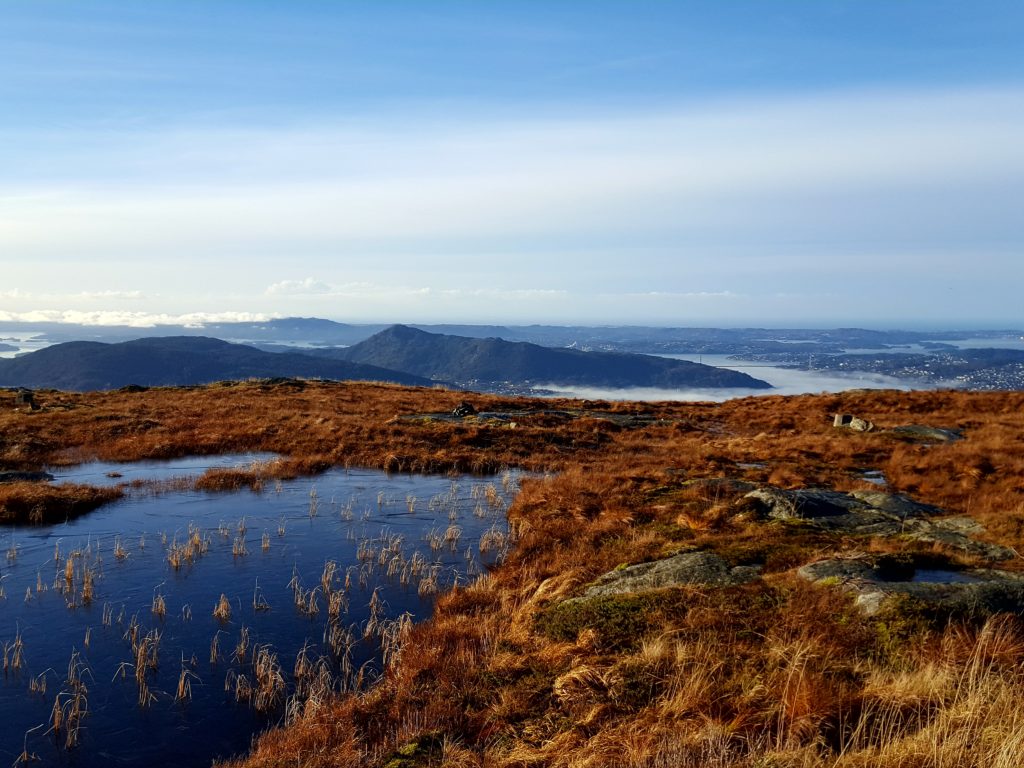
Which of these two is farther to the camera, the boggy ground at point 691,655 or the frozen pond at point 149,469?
the frozen pond at point 149,469

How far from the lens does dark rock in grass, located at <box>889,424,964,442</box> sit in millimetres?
37875

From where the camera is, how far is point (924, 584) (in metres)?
11.4

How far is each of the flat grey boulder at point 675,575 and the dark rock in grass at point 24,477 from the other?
2489cm

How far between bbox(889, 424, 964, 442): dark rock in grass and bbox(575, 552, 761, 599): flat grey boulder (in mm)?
30379

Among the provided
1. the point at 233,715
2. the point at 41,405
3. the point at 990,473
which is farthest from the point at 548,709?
the point at 41,405

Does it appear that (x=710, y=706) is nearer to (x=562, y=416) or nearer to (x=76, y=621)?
(x=76, y=621)

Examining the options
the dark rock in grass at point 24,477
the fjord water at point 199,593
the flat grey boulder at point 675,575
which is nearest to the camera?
the fjord water at point 199,593

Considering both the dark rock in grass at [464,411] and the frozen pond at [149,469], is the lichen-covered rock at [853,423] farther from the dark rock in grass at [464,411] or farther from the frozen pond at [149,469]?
the frozen pond at [149,469]

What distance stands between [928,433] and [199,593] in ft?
131

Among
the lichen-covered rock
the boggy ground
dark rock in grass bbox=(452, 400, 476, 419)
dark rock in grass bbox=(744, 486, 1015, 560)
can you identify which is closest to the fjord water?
the boggy ground

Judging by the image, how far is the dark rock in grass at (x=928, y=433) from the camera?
37.9 metres

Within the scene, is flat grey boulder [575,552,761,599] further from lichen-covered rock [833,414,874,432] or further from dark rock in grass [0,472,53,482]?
lichen-covered rock [833,414,874,432]

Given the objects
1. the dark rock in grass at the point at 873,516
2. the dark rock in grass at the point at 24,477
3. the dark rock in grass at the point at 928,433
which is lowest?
the dark rock in grass at the point at 24,477

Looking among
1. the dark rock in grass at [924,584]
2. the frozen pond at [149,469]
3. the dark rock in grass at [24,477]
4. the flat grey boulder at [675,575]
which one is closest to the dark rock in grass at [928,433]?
the dark rock in grass at [924,584]
